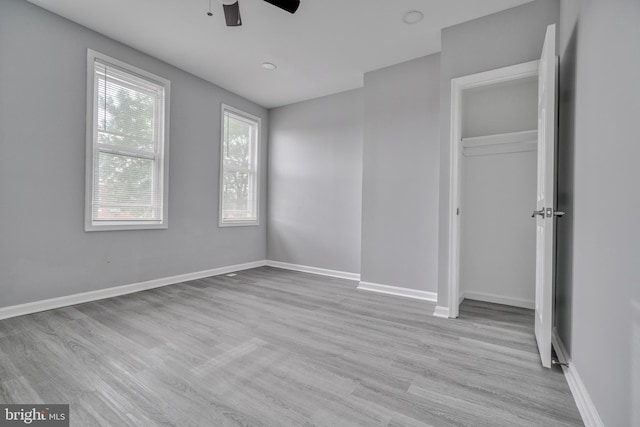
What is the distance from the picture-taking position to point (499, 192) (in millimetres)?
3246

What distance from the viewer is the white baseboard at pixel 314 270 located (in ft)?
14.3

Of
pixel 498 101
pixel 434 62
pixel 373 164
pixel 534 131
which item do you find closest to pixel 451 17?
pixel 434 62

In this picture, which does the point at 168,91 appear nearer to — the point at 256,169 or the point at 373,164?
the point at 256,169

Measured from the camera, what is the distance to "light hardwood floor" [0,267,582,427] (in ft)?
4.69

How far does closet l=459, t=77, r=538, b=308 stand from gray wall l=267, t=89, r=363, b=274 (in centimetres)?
146

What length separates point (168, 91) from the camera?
3.74m

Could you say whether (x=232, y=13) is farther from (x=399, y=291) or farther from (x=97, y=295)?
(x=399, y=291)

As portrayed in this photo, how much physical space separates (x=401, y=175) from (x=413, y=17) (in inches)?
62.2

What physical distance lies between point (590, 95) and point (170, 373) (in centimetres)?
283

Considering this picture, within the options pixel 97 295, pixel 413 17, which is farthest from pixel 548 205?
pixel 97 295

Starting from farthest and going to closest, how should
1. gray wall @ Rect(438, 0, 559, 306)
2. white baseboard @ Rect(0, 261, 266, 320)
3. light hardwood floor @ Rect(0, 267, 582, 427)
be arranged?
white baseboard @ Rect(0, 261, 266, 320) → gray wall @ Rect(438, 0, 559, 306) → light hardwood floor @ Rect(0, 267, 582, 427)

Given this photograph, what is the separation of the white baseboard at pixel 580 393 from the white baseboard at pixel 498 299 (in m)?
1.13

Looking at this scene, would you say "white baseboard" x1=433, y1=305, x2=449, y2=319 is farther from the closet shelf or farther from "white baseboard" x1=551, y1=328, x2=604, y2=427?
the closet shelf

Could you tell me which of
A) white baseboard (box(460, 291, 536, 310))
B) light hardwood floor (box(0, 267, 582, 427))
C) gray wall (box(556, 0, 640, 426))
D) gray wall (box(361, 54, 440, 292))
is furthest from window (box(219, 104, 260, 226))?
gray wall (box(556, 0, 640, 426))
